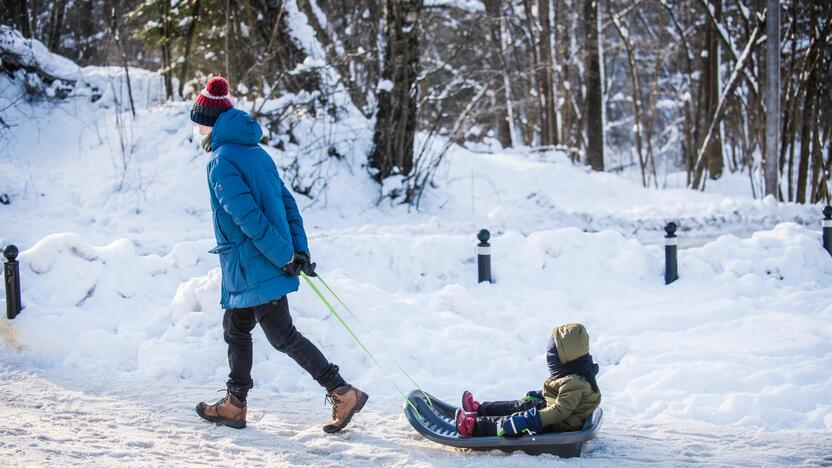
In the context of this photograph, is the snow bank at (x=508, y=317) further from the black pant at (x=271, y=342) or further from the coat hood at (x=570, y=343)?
the coat hood at (x=570, y=343)

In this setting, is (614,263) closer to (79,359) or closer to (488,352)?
(488,352)

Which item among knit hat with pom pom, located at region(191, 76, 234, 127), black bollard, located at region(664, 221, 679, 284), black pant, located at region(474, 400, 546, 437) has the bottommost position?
black pant, located at region(474, 400, 546, 437)

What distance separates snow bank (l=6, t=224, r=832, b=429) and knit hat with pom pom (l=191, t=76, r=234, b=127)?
2.02 m

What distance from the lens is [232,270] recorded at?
4141 millimetres

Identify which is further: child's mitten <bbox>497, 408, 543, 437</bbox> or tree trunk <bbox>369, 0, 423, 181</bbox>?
tree trunk <bbox>369, 0, 423, 181</bbox>

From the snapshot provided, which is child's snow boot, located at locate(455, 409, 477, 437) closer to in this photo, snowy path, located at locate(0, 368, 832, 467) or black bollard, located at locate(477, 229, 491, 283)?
snowy path, located at locate(0, 368, 832, 467)

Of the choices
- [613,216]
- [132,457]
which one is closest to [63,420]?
[132,457]

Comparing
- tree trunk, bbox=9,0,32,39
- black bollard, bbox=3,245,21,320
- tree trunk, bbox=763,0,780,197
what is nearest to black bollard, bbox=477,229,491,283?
black bollard, bbox=3,245,21,320

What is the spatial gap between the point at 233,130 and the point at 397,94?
761cm

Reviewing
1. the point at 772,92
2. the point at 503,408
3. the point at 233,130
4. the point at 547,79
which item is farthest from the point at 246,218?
the point at 547,79

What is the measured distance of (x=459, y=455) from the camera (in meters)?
4.04

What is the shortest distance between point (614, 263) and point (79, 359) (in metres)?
4.98

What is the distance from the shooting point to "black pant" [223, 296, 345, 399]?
4.19m

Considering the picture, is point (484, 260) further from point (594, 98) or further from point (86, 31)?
point (86, 31)
